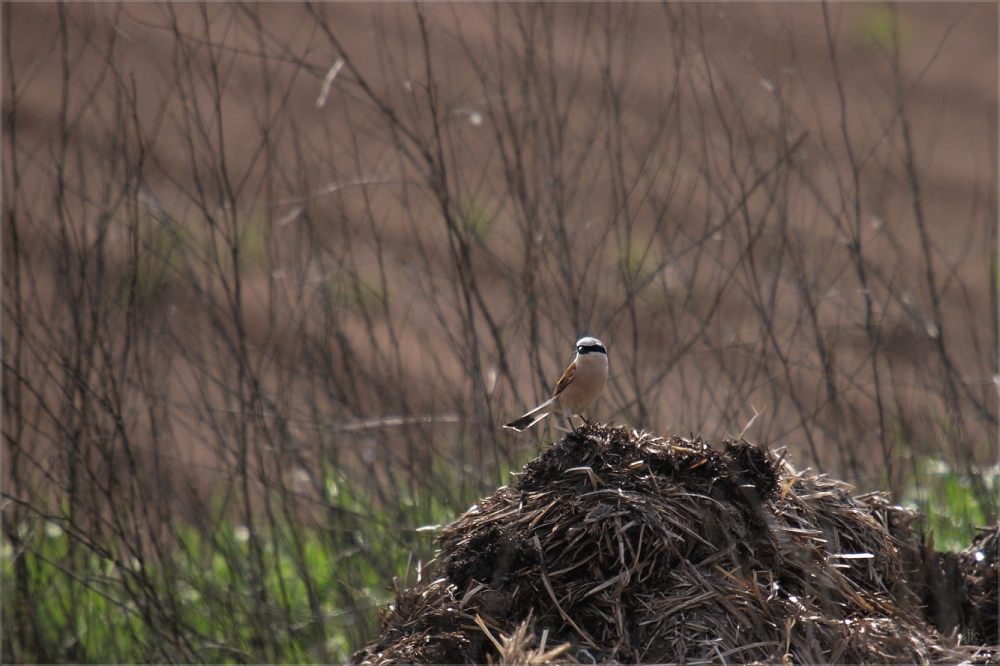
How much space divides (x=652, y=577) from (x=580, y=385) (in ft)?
3.55

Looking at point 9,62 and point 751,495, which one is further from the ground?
point 9,62

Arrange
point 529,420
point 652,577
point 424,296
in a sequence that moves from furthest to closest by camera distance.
Result: point 424,296 → point 529,420 → point 652,577

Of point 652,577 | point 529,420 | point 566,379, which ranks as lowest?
point 652,577

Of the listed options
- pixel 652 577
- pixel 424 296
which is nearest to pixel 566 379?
pixel 652 577

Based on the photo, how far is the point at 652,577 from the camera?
302cm

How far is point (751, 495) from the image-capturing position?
3.13m

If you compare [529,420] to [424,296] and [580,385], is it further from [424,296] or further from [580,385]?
[424,296]

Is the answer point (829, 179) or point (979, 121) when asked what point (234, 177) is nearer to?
point (829, 179)

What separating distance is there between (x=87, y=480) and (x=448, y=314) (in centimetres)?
440

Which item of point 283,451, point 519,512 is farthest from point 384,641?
point 283,451

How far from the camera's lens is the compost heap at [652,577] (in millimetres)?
2885

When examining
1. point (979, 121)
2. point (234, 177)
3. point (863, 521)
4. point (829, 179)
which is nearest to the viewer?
point (863, 521)

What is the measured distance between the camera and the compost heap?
2.88m

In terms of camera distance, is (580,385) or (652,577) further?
(580,385)
